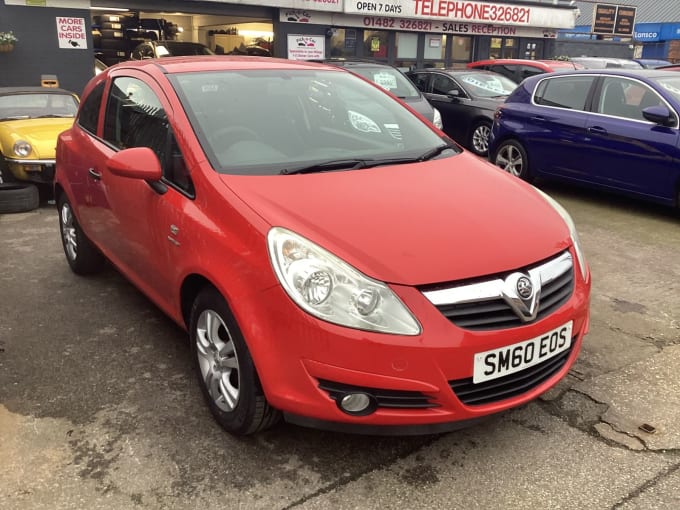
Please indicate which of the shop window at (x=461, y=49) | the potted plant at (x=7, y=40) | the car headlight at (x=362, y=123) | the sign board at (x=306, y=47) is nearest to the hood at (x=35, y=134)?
the car headlight at (x=362, y=123)

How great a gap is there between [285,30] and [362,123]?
13317 millimetres

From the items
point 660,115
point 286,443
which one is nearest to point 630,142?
point 660,115

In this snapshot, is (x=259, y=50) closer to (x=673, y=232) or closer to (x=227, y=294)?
(x=673, y=232)

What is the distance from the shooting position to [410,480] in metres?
2.48

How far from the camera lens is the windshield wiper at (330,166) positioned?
2.95 m

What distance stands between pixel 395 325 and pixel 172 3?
13868mm

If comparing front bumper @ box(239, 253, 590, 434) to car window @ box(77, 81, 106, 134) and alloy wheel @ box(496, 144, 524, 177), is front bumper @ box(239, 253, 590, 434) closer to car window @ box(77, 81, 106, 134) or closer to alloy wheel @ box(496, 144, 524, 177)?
car window @ box(77, 81, 106, 134)

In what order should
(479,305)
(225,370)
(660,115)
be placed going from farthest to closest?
(660,115), (225,370), (479,305)

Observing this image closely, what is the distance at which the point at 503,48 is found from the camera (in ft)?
67.3

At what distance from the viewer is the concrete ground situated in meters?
2.39

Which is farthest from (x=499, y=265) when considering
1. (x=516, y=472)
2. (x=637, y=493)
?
(x=637, y=493)

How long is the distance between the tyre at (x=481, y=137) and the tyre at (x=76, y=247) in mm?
7056

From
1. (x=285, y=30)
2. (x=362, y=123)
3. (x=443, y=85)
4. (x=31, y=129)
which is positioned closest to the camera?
(x=362, y=123)

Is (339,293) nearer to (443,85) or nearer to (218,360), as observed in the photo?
(218,360)
